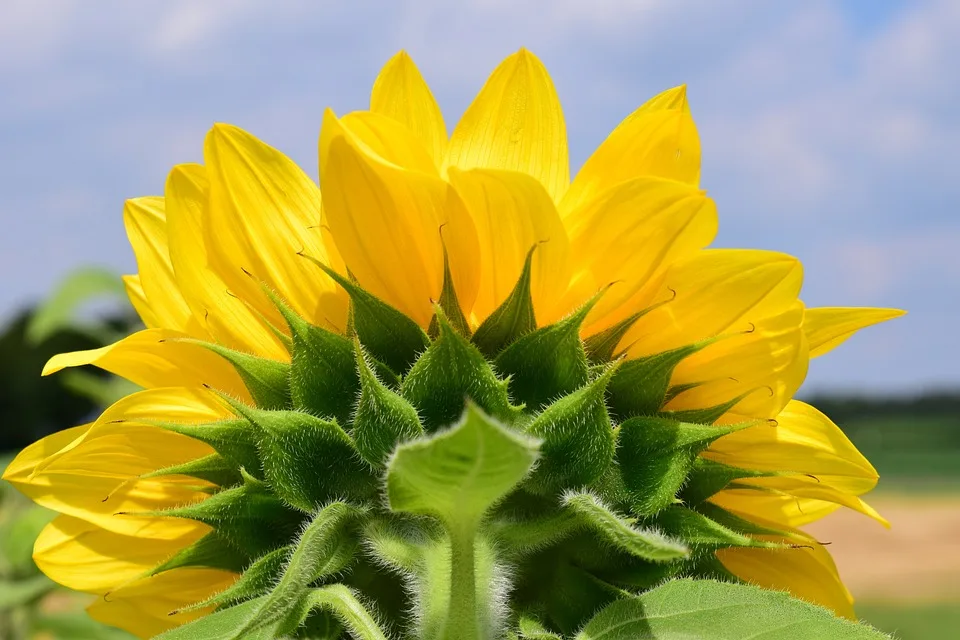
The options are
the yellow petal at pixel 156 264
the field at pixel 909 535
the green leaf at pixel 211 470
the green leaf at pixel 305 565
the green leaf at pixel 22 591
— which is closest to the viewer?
the green leaf at pixel 305 565

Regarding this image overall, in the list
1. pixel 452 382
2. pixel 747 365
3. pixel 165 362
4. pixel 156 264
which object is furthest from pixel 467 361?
pixel 156 264

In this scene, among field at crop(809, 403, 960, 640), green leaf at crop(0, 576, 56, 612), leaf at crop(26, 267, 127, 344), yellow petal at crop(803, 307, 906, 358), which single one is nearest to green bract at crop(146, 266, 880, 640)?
yellow petal at crop(803, 307, 906, 358)

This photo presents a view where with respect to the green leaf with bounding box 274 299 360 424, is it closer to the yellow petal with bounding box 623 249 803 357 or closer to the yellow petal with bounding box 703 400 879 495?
the yellow petal with bounding box 623 249 803 357

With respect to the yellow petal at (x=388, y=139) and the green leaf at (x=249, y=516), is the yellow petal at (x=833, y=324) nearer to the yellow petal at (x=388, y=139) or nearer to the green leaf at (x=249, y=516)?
the yellow petal at (x=388, y=139)

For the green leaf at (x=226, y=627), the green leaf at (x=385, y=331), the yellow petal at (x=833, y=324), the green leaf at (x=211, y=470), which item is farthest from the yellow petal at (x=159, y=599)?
the yellow petal at (x=833, y=324)

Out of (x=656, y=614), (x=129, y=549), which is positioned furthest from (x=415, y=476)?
(x=129, y=549)

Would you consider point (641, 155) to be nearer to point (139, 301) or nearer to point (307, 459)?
point (307, 459)
